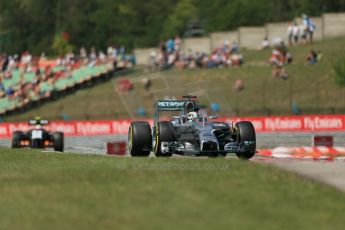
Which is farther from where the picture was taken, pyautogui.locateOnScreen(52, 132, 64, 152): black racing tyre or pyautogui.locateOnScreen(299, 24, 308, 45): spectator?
pyautogui.locateOnScreen(299, 24, 308, 45): spectator

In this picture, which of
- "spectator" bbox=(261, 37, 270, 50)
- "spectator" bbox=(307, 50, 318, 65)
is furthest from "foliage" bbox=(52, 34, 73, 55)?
"spectator" bbox=(307, 50, 318, 65)

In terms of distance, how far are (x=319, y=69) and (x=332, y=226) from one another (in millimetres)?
36193

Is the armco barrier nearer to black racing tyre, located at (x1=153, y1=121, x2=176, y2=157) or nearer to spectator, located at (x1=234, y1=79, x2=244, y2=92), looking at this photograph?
spectator, located at (x1=234, y1=79, x2=244, y2=92)

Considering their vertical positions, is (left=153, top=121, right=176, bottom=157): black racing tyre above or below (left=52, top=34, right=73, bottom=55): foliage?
below

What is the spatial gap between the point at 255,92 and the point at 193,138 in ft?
88.2

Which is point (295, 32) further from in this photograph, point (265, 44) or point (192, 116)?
point (192, 116)

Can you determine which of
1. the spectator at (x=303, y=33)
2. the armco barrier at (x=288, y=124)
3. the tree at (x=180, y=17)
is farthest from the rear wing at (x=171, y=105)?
the tree at (x=180, y=17)

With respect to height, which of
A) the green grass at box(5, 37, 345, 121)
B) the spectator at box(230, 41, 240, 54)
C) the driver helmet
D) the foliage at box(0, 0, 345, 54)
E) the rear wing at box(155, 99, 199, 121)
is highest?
the foliage at box(0, 0, 345, 54)

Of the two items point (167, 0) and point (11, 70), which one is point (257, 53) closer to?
point (11, 70)

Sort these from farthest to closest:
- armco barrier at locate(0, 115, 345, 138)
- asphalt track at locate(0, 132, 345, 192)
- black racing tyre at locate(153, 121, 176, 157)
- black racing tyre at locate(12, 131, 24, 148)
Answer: armco barrier at locate(0, 115, 345, 138) → black racing tyre at locate(12, 131, 24, 148) → black racing tyre at locate(153, 121, 176, 157) → asphalt track at locate(0, 132, 345, 192)

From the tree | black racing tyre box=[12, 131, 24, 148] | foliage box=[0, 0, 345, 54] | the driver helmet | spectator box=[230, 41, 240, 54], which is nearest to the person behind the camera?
the driver helmet

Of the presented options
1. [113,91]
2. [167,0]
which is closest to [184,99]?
[113,91]

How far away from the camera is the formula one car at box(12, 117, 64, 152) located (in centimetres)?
3144

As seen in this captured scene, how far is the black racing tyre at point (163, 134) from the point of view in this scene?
18953mm
